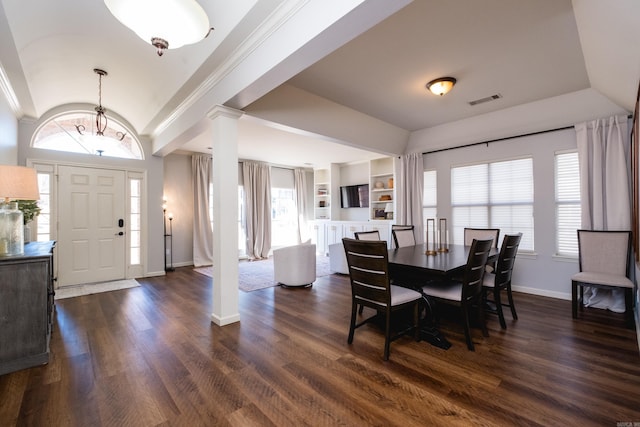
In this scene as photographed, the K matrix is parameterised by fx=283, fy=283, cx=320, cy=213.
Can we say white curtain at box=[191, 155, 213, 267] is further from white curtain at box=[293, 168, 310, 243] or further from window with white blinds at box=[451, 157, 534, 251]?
window with white blinds at box=[451, 157, 534, 251]

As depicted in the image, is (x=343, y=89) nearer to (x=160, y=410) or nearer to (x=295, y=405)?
(x=295, y=405)

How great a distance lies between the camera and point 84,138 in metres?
4.73

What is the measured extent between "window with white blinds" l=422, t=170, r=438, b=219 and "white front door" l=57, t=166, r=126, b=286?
5554mm

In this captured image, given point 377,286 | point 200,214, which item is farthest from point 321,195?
point 377,286

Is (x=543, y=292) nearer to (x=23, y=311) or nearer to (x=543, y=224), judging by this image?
(x=543, y=224)

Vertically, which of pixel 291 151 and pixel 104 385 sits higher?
pixel 291 151

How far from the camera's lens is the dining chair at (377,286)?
2287mm

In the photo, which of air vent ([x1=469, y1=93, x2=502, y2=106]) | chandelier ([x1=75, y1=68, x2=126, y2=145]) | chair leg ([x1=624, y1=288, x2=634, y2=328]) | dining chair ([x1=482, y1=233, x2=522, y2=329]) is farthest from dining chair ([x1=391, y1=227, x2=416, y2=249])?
chandelier ([x1=75, y1=68, x2=126, y2=145])

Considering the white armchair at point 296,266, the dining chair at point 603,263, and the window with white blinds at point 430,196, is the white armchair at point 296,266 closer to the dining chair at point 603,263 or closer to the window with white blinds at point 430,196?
the window with white blinds at point 430,196

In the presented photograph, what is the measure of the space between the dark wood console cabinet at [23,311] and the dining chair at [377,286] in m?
2.49

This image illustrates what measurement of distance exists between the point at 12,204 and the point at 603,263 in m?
6.01

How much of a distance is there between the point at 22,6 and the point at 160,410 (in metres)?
3.21

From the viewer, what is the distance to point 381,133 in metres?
4.97

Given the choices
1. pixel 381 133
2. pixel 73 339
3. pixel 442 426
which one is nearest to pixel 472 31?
pixel 381 133
